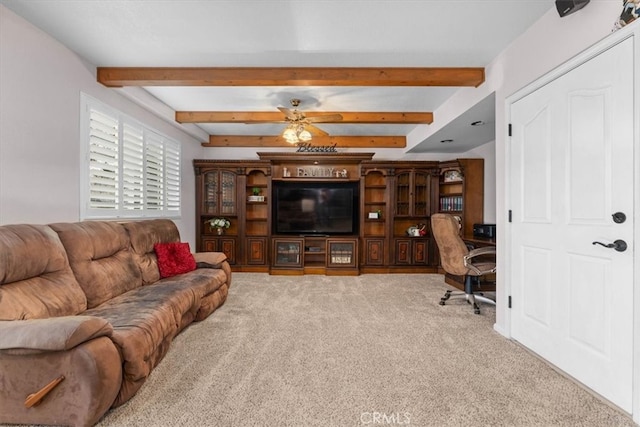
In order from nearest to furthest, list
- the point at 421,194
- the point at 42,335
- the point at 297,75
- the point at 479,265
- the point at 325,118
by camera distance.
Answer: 1. the point at 42,335
2. the point at 297,75
3. the point at 479,265
4. the point at 325,118
5. the point at 421,194

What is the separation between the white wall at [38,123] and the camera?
214 centimetres

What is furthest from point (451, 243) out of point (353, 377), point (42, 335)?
point (42, 335)

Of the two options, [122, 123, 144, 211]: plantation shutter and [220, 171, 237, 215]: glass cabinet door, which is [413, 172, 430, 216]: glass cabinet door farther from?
[122, 123, 144, 211]: plantation shutter

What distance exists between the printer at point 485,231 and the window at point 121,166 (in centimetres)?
494

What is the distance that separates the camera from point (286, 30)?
239 centimetres

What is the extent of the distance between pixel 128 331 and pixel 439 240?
3.34 meters

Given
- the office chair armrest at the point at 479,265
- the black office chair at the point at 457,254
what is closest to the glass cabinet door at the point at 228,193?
the black office chair at the point at 457,254

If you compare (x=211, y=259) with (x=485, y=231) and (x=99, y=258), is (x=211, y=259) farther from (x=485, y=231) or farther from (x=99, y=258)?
(x=485, y=231)

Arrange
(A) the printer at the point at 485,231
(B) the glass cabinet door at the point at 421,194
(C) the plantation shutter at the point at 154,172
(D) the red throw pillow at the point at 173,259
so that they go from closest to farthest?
(D) the red throw pillow at the point at 173,259 → (C) the plantation shutter at the point at 154,172 → (A) the printer at the point at 485,231 → (B) the glass cabinet door at the point at 421,194

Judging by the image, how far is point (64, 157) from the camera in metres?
2.61

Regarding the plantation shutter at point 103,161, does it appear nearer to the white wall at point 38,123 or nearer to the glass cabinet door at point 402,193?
the white wall at point 38,123

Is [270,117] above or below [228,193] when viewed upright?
above

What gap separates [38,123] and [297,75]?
2295 mm

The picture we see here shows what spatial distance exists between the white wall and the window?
0.41 ft
